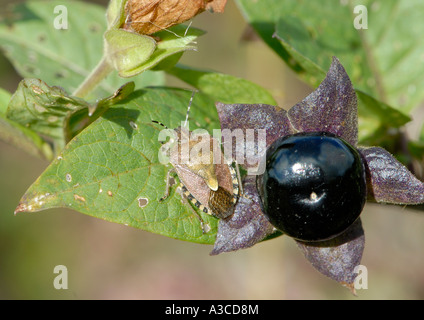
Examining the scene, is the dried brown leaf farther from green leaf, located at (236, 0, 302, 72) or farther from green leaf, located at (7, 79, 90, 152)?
green leaf, located at (236, 0, 302, 72)

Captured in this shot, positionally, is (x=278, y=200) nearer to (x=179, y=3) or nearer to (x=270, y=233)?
(x=270, y=233)

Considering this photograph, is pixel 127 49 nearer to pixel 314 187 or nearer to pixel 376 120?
pixel 314 187

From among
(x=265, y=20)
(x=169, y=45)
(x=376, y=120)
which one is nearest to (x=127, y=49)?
(x=169, y=45)

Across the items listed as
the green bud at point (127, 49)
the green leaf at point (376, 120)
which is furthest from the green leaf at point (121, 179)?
the green leaf at point (376, 120)

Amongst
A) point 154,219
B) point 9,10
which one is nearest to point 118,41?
point 154,219

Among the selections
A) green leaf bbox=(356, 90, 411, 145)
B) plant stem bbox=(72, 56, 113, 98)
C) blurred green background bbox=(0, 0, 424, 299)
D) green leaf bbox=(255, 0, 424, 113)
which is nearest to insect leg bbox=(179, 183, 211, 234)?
plant stem bbox=(72, 56, 113, 98)

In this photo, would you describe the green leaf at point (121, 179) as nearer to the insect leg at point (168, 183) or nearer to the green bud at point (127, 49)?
the insect leg at point (168, 183)
